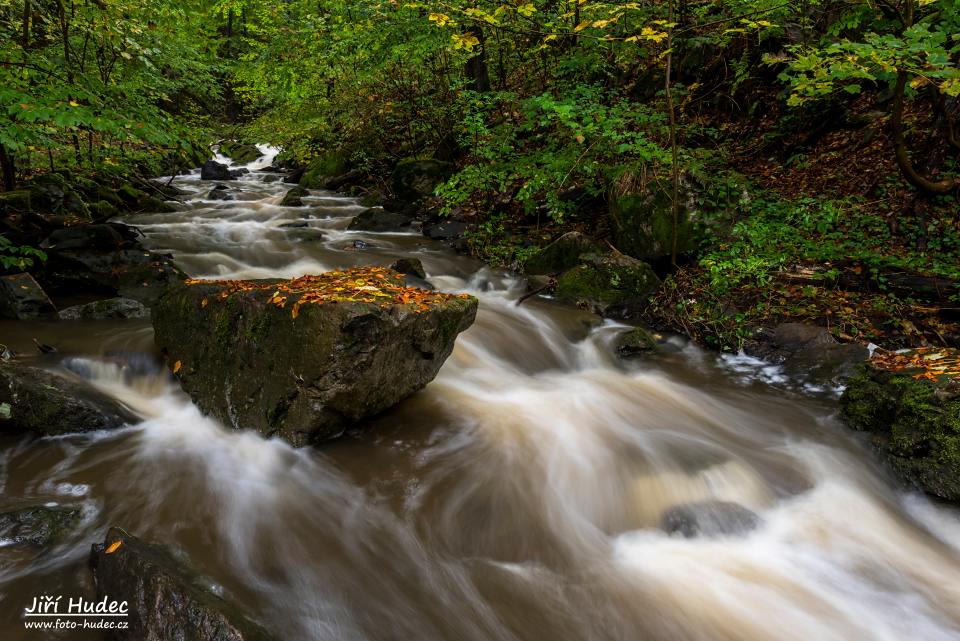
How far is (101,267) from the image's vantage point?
640 cm

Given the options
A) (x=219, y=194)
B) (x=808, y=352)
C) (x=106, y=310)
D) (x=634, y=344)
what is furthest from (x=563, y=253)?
(x=219, y=194)

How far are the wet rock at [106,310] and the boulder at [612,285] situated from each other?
218 inches

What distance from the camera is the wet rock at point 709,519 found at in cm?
337


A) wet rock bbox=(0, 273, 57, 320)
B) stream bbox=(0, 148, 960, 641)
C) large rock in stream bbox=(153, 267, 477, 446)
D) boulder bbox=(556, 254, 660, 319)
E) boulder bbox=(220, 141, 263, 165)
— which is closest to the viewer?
stream bbox=(0, 148, 960, 641)

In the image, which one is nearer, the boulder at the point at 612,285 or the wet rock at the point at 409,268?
the boulder at the point at 612,285

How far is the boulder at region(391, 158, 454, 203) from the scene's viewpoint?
11.6m

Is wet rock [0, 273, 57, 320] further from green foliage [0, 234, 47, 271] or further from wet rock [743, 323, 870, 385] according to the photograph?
wet rock [743, 323, 870, 385]

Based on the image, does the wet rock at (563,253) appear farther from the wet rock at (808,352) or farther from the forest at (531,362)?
the wet rock at (808,352)

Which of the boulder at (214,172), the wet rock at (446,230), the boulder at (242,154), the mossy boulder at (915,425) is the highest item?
the mossy boulder at (915,425)

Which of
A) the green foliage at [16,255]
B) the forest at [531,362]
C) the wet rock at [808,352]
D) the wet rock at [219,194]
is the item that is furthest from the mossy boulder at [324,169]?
the wet rock at [808,352]

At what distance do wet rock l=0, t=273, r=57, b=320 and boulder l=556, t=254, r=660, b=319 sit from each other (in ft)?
21.1

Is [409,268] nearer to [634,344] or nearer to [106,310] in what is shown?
[634,344]

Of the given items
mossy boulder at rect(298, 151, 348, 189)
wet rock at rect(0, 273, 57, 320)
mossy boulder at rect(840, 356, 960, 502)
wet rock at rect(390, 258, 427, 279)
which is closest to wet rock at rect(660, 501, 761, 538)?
mossy boulder at rect(840, 356, 960, 502)

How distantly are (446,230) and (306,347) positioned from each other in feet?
23.1
